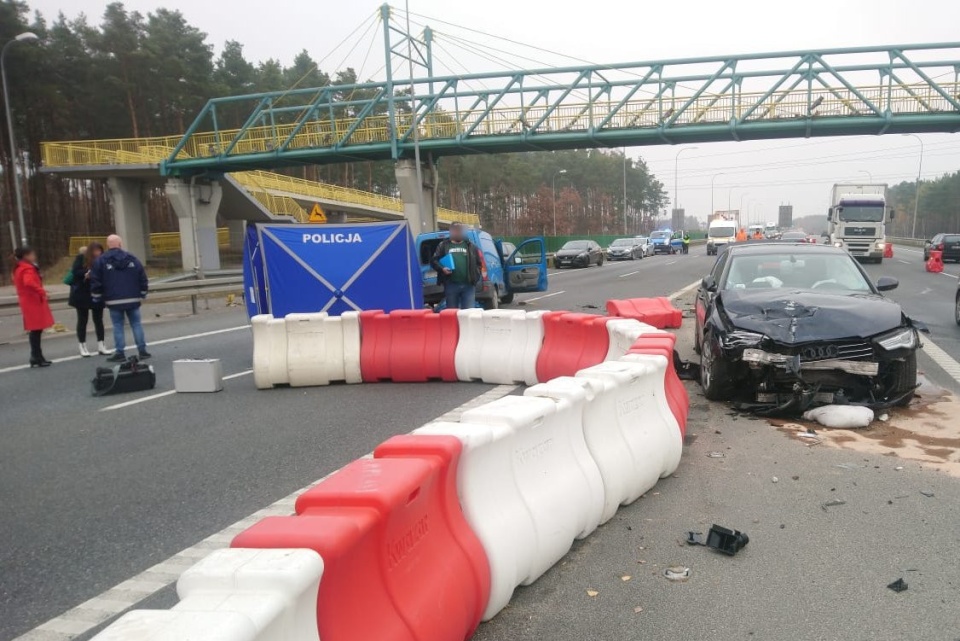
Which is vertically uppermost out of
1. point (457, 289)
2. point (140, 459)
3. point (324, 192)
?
point (324, 192)

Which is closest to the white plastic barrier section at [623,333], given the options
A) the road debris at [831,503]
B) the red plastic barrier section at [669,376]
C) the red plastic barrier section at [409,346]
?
the red plastic barrier section at [669,376]

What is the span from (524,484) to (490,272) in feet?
39.8

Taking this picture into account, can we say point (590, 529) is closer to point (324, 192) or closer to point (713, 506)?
point (713, 506)

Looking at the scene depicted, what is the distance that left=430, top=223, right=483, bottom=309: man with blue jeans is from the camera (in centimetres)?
1122

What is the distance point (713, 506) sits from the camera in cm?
438

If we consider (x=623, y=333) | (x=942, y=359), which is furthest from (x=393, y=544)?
(x=942, y=359)

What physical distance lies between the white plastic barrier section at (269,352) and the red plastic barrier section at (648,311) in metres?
4.70

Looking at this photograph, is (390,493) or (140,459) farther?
(140,459)

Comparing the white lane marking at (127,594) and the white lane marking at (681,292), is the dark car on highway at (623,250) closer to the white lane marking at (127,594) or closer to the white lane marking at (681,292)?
the white lane marking at (681,292)

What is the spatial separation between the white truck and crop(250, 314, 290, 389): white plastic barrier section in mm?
31311

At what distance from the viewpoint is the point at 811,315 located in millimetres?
6391

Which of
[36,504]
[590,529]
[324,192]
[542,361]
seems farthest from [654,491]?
[324,192]

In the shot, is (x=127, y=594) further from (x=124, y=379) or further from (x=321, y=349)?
(x=124, y=379)

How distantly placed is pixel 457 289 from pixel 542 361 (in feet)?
11.4
